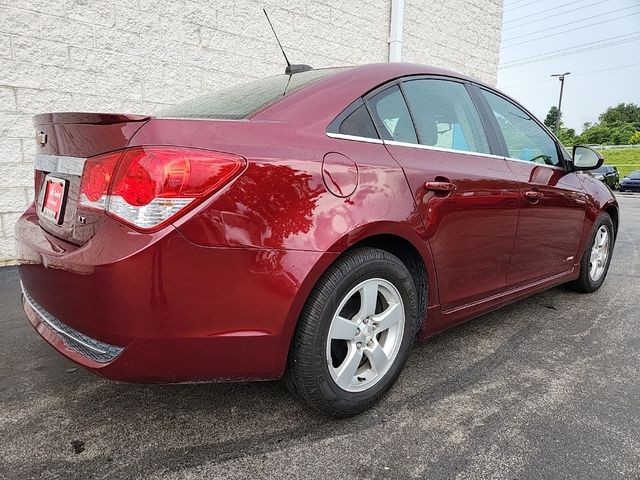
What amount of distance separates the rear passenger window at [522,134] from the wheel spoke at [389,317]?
138 cm

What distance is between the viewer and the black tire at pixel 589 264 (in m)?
3.75

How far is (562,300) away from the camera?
12.5 feet

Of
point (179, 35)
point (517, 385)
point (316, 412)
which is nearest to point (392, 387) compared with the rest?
point (316, 412)

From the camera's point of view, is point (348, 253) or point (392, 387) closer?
point (348, 253)

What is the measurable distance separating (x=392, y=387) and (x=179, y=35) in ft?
14.0

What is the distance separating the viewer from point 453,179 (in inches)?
90.4

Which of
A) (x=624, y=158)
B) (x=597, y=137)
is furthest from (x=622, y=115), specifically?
(x=624, y=158)

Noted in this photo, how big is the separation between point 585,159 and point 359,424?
→ 266 centimetres

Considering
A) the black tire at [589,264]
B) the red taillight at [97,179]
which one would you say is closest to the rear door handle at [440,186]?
the red taillight at [97,179]

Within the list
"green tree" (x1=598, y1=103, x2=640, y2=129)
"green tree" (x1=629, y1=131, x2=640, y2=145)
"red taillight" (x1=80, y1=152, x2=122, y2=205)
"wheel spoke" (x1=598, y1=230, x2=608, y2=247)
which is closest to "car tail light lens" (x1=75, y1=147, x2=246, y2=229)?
"red taillight" (x1=80, y1=152, x2=122, y2=205)

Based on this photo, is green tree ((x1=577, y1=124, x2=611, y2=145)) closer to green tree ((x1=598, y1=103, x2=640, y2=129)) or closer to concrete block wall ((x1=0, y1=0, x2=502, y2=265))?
green tree ((x1=598, y1=103, x2=640, y2=129))

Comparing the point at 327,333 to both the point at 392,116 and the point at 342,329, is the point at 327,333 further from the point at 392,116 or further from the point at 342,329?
the point at 392,116

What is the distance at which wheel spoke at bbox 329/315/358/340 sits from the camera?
1.85 metres

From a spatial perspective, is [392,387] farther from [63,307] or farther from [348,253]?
[63,307]
